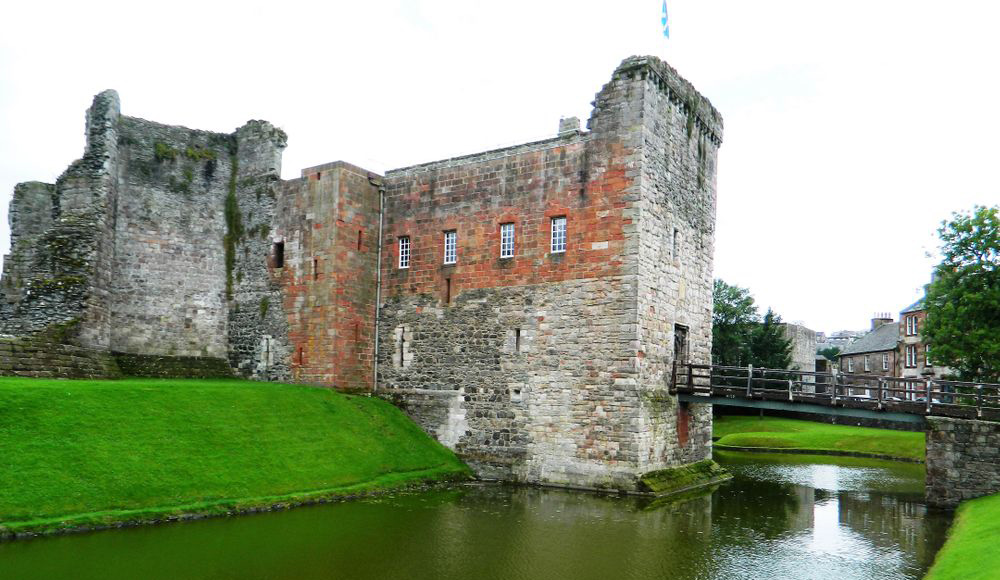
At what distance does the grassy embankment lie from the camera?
15.7 metres

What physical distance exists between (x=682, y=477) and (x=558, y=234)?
8.78 meters

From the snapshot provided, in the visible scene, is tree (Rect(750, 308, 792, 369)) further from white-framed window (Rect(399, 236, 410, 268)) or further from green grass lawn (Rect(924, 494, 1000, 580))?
green grass lawn (Rect(924, 494, 1000, 580))

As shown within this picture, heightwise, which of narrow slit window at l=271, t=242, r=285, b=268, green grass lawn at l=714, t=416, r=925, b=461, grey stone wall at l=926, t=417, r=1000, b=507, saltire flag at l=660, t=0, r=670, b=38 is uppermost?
saltire flag at l=660, t=0, r=670, b=38

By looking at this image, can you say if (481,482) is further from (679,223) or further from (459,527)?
(679,223)

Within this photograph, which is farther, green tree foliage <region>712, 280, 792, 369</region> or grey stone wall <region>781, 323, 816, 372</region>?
grey stone wall <region>781, 323, 816, 372</region>

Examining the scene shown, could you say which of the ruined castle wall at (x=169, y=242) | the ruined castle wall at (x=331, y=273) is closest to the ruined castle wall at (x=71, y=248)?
the ruined castle wall at (x=169, y=242)

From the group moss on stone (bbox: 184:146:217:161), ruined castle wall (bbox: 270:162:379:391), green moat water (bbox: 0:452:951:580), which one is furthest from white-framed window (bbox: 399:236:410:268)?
green moat water (bbox: 0:452:951:580)

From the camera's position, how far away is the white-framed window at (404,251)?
28344 millimetres

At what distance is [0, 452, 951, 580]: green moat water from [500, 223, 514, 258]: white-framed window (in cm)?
794

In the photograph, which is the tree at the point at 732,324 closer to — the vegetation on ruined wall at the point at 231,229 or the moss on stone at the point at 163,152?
the vegetation on ruined wall at the point at 231,229

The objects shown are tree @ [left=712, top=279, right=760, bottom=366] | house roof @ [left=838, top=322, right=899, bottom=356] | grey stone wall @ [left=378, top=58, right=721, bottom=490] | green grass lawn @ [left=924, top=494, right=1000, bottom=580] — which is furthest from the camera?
house roof @ [left=838, top=322, right=899, bottom=356]

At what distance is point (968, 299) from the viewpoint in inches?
1211

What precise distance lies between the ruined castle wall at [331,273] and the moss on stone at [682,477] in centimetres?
1124

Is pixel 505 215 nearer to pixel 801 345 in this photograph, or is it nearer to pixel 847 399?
pixel 847 399
